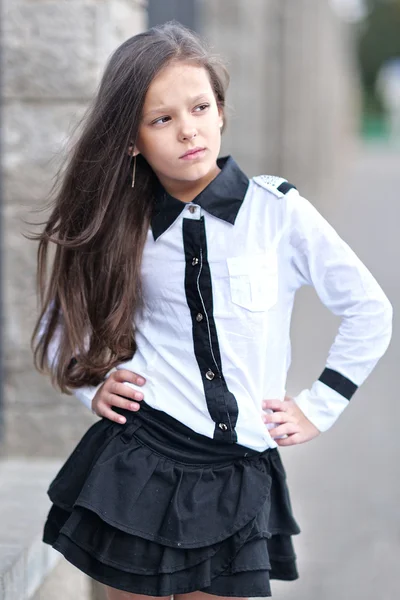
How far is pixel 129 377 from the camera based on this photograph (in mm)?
2156

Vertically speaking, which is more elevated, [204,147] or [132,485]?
[204,147]

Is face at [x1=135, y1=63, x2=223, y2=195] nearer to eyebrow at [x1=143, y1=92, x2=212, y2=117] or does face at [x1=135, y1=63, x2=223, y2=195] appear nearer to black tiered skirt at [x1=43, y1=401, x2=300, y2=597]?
eyebrow at [x1=143, y1=92, x2=212, y2=117]

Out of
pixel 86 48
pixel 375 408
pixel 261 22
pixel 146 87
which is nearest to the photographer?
pixel 146 87

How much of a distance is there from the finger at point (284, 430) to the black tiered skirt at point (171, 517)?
7 centimetres

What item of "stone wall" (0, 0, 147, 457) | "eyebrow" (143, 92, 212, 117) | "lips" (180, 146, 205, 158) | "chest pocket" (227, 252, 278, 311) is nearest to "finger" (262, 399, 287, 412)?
"chest pocket" (227, 252, 278, 311)

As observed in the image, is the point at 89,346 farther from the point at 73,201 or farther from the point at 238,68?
the point at 238,68

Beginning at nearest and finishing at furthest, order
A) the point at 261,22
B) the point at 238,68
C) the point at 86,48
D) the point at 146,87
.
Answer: the point at 146,87 < the point at 86,48 < the point at 238,68 < the point at 261,22

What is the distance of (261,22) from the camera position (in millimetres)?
9422

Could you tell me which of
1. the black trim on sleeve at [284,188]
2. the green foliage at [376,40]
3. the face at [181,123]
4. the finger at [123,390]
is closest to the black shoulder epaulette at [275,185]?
the black trim on sleeve at [284,188]

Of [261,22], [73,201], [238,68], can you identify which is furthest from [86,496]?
[261,22]

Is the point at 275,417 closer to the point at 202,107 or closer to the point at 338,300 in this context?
the point at 338,300

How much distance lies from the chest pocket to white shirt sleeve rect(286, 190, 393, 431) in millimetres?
95

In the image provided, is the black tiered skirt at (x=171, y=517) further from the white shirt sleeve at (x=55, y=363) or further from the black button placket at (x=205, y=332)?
the white shirt sleeve at (x=55, y=363)

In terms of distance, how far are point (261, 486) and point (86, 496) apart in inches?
15.2
